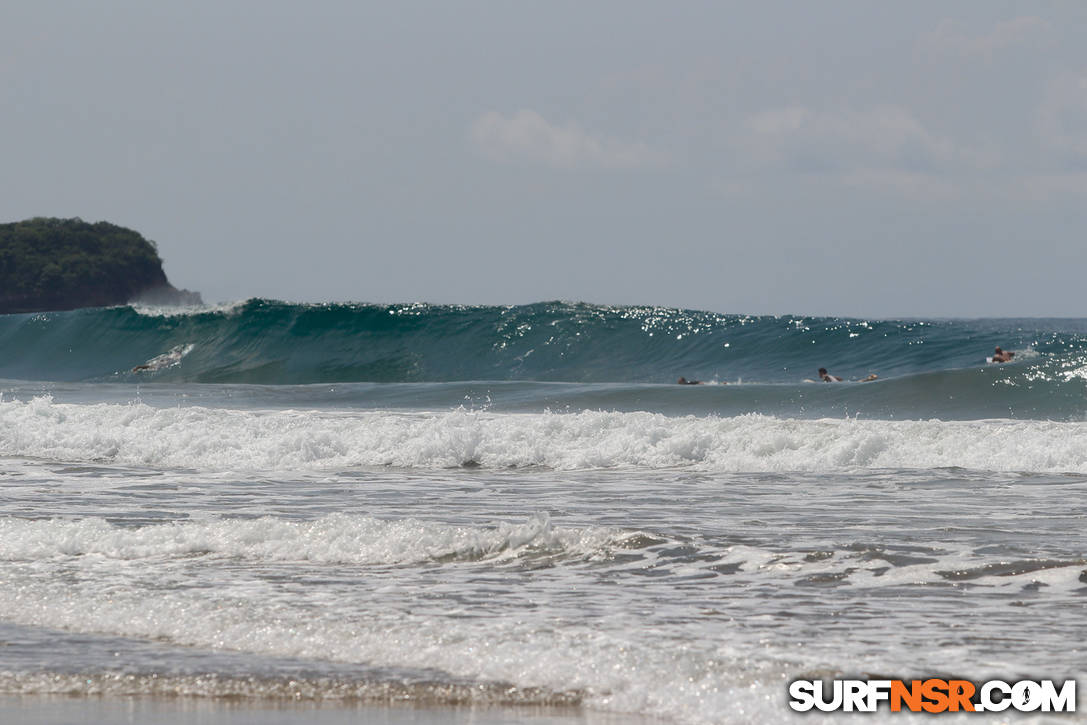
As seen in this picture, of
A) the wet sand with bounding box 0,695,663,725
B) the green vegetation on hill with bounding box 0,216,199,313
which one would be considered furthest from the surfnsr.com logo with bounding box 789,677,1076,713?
the green vegetation on hill with bounding box 0,216,199,313

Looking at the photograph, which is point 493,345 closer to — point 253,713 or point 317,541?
point 317,541

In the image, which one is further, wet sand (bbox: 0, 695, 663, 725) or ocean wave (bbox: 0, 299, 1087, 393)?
ocean wave (bbox: 0, 299, 1087, 393)

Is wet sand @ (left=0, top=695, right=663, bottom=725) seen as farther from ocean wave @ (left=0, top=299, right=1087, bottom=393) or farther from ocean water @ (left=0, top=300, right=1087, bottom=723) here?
ocean wave @ (left=0, top=299, right=1087, bottom=393)

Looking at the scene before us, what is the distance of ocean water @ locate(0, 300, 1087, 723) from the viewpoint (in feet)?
16.5

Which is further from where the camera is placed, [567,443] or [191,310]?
[191,310]

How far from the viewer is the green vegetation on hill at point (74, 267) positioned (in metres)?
75.4

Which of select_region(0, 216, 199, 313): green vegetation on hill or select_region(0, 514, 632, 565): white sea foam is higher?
select_region(0, 216, 199, 313): green vegetation on hill

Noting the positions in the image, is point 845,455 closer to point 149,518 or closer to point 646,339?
point 149,518

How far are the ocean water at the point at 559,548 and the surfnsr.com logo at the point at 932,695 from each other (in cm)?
9

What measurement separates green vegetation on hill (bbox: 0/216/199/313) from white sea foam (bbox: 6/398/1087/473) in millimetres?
63626

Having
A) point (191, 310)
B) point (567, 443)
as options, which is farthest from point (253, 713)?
point (191, 310)

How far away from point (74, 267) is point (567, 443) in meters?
70.3

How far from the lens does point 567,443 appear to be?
581 inches

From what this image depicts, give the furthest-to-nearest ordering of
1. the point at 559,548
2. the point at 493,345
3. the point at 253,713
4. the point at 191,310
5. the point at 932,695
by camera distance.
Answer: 1. the point at 191,310
2. the point at 493,345
3. the point at 559,548
4. the point at 253,713
5. the point at 932,695
